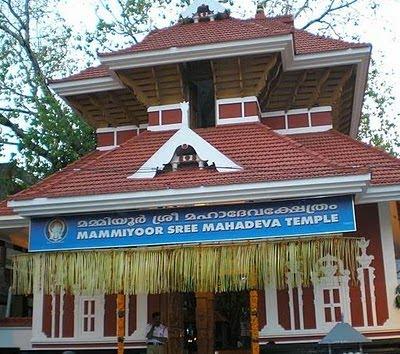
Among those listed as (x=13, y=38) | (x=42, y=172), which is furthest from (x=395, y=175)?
(x=13, y=38)

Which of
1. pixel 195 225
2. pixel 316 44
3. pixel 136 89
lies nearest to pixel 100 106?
pixel 136 89

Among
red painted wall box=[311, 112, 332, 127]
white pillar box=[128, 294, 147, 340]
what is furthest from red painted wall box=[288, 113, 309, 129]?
white pillar box=[128, 294, 147, 340]

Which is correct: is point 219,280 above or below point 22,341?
above

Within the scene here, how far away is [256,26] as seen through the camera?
14031mm

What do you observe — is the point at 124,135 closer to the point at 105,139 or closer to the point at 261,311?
the point at 105,139

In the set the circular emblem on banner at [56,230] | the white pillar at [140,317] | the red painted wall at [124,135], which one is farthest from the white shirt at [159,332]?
the red painted wall at [124,135]

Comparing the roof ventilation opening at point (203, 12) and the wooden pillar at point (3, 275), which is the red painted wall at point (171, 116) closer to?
the roof ventilation opening at point (203, 12)

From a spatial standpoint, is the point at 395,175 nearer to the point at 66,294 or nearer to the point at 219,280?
the point at 219,280

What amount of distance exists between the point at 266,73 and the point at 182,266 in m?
4.66

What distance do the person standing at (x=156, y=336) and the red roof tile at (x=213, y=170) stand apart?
2557 mm

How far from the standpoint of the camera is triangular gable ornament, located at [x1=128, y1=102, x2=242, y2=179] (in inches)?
443

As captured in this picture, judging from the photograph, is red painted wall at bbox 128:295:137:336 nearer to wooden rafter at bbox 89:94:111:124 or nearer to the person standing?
the person standing

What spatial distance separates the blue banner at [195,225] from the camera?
1014 cm

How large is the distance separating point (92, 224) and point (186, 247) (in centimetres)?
175
